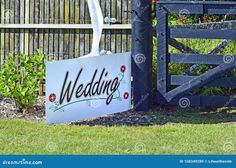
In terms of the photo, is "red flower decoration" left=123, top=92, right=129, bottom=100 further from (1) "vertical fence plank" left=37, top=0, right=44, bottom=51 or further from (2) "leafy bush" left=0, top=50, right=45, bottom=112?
(1) "vertical fence plank" left=37, top=0, right=44, bottom=51

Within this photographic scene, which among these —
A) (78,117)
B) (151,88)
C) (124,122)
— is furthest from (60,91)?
(151,88)

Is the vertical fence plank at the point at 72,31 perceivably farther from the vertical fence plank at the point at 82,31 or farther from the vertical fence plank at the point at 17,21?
the vertical fence plank at the point at 17,21

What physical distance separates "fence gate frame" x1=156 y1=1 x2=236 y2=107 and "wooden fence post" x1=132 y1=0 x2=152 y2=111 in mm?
165

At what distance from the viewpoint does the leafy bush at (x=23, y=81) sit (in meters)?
9.05

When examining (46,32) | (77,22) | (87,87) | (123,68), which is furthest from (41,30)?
(87,87)

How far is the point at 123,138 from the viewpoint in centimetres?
771

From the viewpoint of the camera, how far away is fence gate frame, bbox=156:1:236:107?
933cm

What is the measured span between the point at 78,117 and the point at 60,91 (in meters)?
0.47

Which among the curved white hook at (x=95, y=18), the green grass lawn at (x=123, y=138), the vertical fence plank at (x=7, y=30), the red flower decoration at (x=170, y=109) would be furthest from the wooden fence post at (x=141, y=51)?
the vertical fence plank at (x=7, y=30)

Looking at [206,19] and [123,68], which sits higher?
[206,19]

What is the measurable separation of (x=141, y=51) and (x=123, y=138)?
2.09 metres

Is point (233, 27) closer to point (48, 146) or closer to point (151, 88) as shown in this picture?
point (151, 88)

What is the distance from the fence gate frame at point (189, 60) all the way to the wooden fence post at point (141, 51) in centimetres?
16

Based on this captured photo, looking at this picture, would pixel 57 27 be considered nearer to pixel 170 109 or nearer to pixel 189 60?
pixel 170 109
